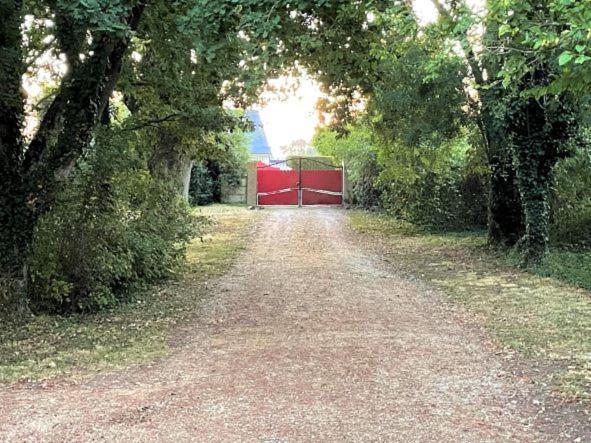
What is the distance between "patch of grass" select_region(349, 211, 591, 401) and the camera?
6172 mm

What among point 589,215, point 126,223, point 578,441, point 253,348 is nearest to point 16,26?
point 126,223

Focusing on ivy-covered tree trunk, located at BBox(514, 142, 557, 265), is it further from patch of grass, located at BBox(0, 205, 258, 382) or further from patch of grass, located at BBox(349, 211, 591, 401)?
patch of grass, located at BBox(0, 205, 258, 382)

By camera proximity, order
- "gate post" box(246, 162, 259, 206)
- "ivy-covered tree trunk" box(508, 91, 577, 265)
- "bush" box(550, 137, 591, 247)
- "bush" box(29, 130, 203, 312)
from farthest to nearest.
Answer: "gate post" box(246, 162, 259, 206) < "bush" box(550, 137, 591, 247) < "ivy-covered tree trunk" box(508, 91, 577, 265) < "bush" box(29, 130, 203, 312)

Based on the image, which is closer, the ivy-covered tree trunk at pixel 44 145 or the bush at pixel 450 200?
the ivy-covered tree trunk at pixel 44 145

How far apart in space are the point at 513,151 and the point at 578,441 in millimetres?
8536

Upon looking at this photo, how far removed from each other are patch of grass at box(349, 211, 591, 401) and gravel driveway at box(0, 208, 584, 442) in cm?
40

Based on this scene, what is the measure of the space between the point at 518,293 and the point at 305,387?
539 centimetres

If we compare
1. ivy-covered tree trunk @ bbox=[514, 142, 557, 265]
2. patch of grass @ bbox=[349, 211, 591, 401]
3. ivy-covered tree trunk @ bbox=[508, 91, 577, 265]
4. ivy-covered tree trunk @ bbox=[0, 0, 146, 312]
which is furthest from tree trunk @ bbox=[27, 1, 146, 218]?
ivy-covered tree trunk @ bbox=[514, 142, 557, 265]

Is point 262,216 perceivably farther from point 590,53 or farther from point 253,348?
point 590,53

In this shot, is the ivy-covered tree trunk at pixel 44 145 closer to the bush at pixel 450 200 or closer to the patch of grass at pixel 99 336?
the patch of grass at pixel 99 336

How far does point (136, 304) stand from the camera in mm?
8898

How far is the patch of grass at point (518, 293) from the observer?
617cm

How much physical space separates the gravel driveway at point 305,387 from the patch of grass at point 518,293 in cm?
40

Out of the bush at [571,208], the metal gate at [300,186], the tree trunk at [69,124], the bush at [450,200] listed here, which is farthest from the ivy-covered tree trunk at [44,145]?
the metal gate at [300,186]
